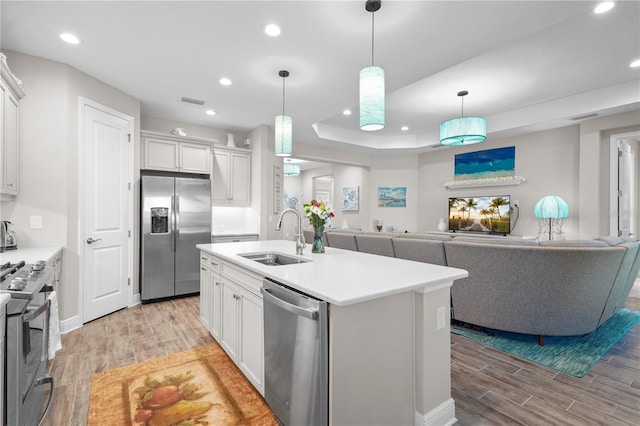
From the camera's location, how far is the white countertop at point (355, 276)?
4.44 ft

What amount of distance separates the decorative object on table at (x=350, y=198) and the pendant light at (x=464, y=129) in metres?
3.84

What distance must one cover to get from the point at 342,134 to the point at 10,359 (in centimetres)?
588

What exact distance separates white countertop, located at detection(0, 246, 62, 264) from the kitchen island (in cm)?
168

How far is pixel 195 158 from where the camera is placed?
15.3 feet

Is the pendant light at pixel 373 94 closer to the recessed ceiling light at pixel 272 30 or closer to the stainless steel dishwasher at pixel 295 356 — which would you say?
the recessed ceiling light at pixel 272 30

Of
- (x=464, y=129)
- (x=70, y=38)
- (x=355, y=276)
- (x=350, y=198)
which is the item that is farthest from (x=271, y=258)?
(x=350, y=198)

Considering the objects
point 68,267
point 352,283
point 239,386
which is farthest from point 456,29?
point 68,267

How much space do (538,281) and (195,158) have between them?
4653 mm

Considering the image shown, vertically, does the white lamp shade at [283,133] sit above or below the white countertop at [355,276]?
above

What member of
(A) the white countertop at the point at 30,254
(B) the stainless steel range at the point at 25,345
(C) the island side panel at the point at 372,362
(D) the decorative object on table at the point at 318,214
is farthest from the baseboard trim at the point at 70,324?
(C) the island side panel at the point at 372,362

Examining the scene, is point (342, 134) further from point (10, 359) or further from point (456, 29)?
point (10, 359)

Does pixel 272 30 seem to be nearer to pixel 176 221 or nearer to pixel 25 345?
pixel 25 345

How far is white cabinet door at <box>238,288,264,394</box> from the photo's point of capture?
6.12ft

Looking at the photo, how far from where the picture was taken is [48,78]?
→ 2945mm
